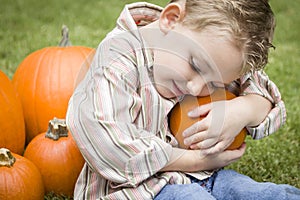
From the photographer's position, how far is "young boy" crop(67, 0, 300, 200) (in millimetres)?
1902

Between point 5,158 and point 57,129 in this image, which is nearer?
point 5,158

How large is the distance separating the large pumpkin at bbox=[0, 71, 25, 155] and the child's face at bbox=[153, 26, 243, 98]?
34.0 inches

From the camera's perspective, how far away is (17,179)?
2.22 meters

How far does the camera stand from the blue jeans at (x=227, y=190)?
193 cm

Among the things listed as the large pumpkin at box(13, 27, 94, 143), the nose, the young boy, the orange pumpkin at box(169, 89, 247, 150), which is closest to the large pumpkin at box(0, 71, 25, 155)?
the large pumpkin at box(13, 27, 94, 143)

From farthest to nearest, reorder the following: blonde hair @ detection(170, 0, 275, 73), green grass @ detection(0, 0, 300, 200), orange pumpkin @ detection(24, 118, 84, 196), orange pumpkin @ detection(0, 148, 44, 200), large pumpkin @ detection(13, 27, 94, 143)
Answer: green grass @ detection(0, 0, 300, 200)
large pumpkin @ detection(13, 27, 94, 143)
orange pumpkin @ detection(24, 118, 84, 196)
orange pumpkin @ detection(0, 148, 44, 200)
blonde hair @ detection(170, 0, 275, 73)

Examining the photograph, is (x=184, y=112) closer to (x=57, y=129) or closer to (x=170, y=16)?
(x=170, y=16)

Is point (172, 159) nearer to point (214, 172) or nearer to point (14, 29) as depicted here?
point (214, 172)

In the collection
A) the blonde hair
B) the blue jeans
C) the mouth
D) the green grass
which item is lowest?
the green grass

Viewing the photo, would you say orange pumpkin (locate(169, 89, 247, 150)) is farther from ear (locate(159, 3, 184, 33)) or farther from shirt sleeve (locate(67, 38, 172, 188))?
Answer: ear (locate(159, 3, 184, 33))

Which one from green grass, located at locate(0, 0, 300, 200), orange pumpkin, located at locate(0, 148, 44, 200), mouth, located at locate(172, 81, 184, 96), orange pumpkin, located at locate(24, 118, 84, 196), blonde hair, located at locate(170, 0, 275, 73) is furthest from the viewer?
green grass, located at locate(0, 0, 300, 200)

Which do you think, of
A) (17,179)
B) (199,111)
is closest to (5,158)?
(17,179)

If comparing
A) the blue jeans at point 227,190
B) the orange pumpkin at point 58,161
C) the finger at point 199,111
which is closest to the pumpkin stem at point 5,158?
the orange pumpkin at point 58,161

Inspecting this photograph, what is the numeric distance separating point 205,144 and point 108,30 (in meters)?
3.37
